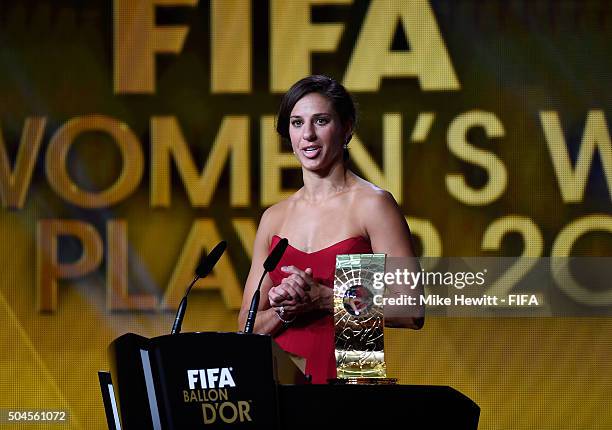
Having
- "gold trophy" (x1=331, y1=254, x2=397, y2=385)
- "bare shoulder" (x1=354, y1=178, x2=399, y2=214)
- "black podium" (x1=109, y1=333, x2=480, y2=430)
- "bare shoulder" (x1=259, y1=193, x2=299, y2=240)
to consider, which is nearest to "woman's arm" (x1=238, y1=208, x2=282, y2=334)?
"bare shoulder" (x1=259, y1=193, x2=299, y2=240)

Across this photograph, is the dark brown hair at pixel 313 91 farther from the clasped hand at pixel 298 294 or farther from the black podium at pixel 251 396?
the black podium at pixel 251 396

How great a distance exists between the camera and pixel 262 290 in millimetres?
2709

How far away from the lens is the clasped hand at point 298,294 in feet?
7.59

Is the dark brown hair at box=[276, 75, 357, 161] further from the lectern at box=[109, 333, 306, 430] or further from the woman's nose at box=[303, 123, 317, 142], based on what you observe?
the lectern at box=[109, 333, 306, 430]

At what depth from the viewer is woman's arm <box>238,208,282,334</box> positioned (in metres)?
2.56

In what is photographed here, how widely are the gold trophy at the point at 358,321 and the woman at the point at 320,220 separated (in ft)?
1.99

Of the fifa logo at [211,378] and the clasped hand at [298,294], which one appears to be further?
the clasped hand at [298,294]

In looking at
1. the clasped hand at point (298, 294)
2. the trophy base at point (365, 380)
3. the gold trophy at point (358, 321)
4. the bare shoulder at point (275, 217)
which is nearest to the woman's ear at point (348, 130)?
the bare shoulder at point (275, 217)

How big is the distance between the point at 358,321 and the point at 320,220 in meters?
0.81

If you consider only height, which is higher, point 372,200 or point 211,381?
point 372,200

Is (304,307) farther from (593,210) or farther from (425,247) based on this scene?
(593,210)
